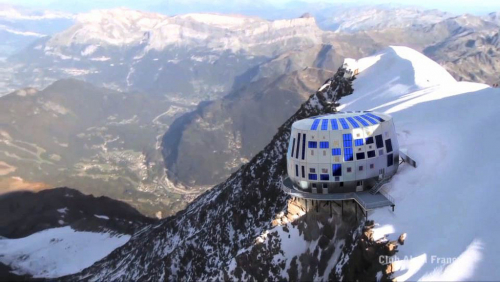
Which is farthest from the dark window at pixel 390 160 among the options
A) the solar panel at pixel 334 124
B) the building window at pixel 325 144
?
the building window at pixel 325 144

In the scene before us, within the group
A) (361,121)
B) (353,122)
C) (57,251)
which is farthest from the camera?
(57,251)

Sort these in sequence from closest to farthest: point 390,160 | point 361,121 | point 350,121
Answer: point 390,160, point 350,121, point 361,121

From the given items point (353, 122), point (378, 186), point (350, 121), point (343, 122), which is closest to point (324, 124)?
point (343, 122)

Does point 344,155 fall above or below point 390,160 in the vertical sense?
above

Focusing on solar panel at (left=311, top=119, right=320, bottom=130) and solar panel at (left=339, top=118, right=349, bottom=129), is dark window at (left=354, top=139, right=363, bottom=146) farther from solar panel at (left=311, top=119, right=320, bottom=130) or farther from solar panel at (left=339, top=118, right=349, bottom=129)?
solar panel at (left=311, top=119, right=320, bottom=130)

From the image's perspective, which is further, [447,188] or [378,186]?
[378,186]

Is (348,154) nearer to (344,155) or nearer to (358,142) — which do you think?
(344,155)

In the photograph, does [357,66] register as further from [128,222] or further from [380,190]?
[128,222]

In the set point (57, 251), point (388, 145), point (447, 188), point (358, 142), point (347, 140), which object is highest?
point (347, 140)

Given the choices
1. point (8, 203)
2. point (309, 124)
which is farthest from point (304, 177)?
point (8, 203)
